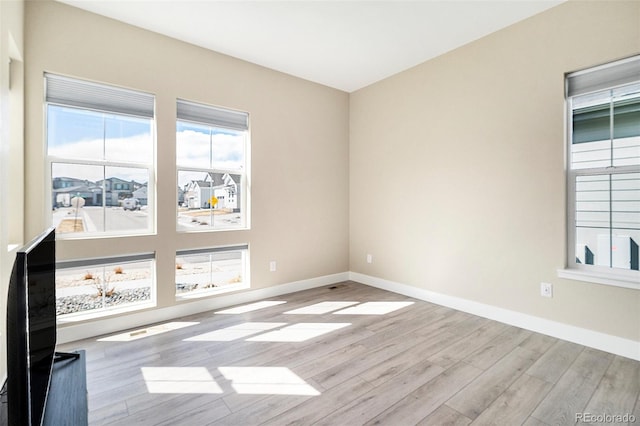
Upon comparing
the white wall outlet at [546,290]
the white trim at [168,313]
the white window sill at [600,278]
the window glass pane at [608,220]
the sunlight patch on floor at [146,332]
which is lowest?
the sunlight patch on floor at [146,332]

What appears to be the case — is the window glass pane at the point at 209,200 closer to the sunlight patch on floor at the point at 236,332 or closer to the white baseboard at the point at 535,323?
the sunlight patch on floor at the point at 236,332

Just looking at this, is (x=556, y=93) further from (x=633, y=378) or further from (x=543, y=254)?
(x=633, y=378)

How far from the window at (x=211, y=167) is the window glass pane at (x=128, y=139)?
29 cm

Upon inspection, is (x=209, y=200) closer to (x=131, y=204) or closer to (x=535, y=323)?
(x=131, y=204)

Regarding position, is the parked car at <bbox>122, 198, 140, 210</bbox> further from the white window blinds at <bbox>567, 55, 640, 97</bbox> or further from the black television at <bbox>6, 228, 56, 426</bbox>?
the white window blinds at <bbox>567, 55, 640, 97</bbox>

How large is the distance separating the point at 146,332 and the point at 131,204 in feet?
4.00

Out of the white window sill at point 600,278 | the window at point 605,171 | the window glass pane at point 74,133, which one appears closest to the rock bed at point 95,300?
the window glass pane at point 74,133

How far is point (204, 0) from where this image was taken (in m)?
2.57

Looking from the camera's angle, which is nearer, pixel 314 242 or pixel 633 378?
pixel 633 378

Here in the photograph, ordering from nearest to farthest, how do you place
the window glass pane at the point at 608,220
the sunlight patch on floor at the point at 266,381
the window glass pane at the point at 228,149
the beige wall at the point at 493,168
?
the sunlight patch on floor at the point at 266,381 < the window glass pane at the point at 608,220 < the beige wall at the point at 493,168 < the window glass pane at the point at 228,149

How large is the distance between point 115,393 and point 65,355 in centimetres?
45

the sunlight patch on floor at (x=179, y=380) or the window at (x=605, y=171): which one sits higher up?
the window at (x=605, y=171)

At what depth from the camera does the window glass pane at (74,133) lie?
8.54ft

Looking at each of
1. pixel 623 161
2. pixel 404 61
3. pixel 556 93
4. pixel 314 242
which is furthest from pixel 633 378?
pixel 404 61
